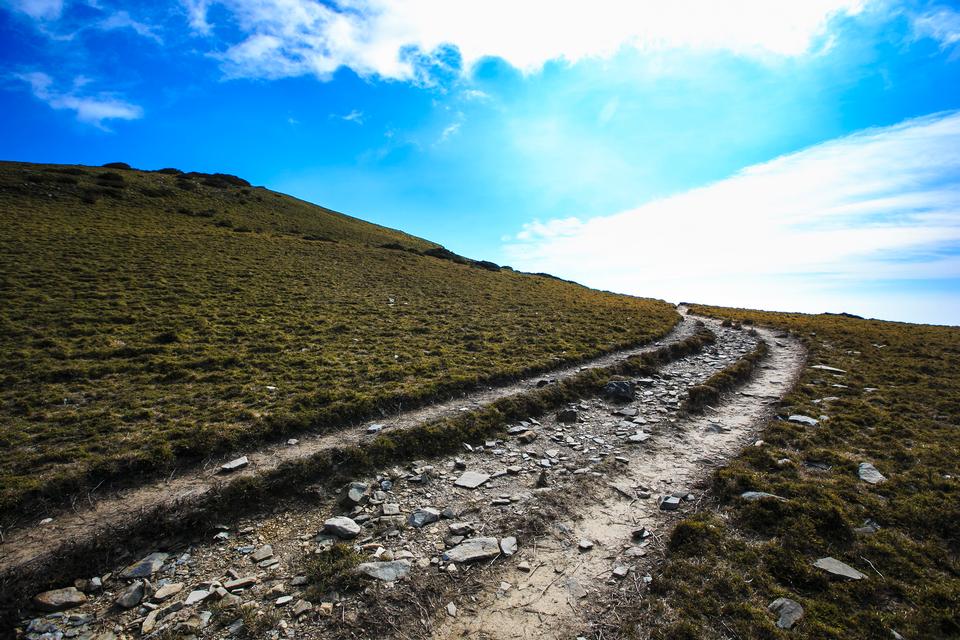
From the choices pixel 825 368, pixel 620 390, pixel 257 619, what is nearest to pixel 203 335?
pixel 257 619

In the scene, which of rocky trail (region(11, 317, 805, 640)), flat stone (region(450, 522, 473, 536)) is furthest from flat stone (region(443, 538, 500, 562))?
flat stone (region(450, 522, 473, 536))

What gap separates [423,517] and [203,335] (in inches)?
635

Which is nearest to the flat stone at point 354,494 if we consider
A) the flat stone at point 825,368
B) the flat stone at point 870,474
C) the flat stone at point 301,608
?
the flat stone at point 301,608

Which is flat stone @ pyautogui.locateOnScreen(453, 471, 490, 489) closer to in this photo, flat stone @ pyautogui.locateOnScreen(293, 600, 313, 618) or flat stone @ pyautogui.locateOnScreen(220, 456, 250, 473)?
flat stone @ pyautogui.locateOnScreen(293, 600, 313, 618)

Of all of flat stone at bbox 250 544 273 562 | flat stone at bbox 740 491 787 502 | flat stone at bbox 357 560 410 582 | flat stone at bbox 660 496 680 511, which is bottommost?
flat stone at bbox 250 544 273 562

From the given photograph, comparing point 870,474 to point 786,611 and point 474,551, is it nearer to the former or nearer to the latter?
point 786,611

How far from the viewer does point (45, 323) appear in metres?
17.4

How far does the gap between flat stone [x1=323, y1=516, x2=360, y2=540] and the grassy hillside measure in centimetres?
424

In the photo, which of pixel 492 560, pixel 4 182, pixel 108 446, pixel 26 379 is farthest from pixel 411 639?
pixel 4 182

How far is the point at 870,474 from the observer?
9086 mm

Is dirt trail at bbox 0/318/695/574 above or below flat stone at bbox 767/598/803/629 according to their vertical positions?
below

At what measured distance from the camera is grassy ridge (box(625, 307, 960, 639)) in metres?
5.39

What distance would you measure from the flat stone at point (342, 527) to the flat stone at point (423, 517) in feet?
3.54

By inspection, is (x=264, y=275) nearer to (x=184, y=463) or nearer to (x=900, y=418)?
(x=184, y=463)
